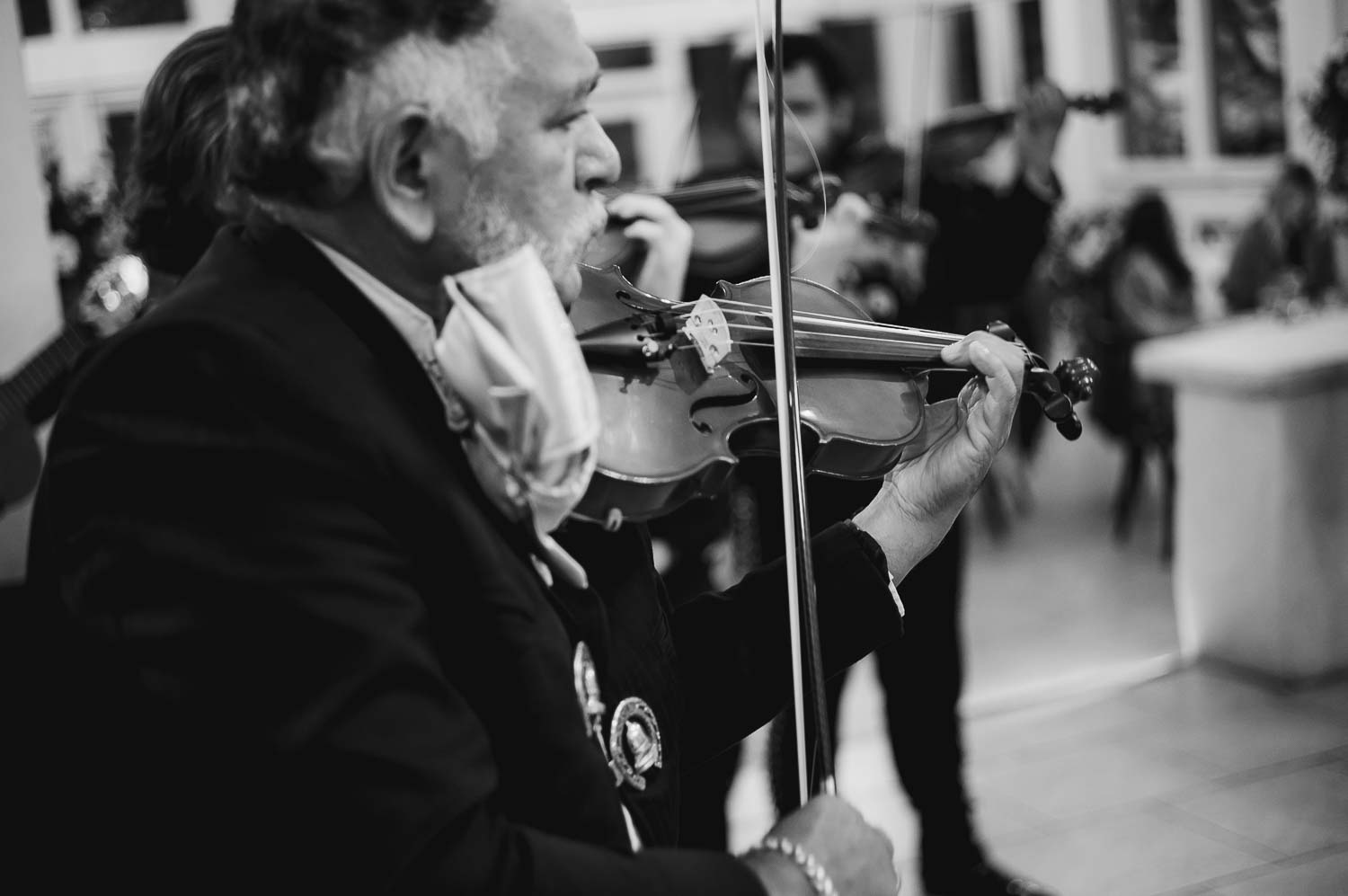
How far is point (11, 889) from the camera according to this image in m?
1.64

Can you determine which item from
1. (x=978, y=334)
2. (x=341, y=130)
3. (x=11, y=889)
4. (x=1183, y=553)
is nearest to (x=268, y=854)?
(x=341, y=130)

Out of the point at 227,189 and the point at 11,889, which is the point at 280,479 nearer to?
the point at 227,189

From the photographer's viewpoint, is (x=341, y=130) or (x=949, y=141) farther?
(x=949, y=141)

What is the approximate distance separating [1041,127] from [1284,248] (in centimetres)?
357

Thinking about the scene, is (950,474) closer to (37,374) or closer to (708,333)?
(708,333)

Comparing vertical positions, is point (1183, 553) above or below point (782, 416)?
below

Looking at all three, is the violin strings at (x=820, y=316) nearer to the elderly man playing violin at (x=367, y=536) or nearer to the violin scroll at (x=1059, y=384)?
the violin scroll at (x=1059, y=384)

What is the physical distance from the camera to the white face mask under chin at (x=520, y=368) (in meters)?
0.87

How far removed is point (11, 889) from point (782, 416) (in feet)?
3.78

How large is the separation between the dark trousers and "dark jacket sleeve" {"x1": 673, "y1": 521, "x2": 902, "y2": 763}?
139cm

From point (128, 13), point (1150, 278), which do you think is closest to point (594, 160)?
point (128, 13)

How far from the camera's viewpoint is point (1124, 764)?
3580 mm

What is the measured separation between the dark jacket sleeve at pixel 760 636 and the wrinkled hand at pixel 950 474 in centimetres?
7

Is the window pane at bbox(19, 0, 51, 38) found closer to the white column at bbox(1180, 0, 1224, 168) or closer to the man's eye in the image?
the man's eye
